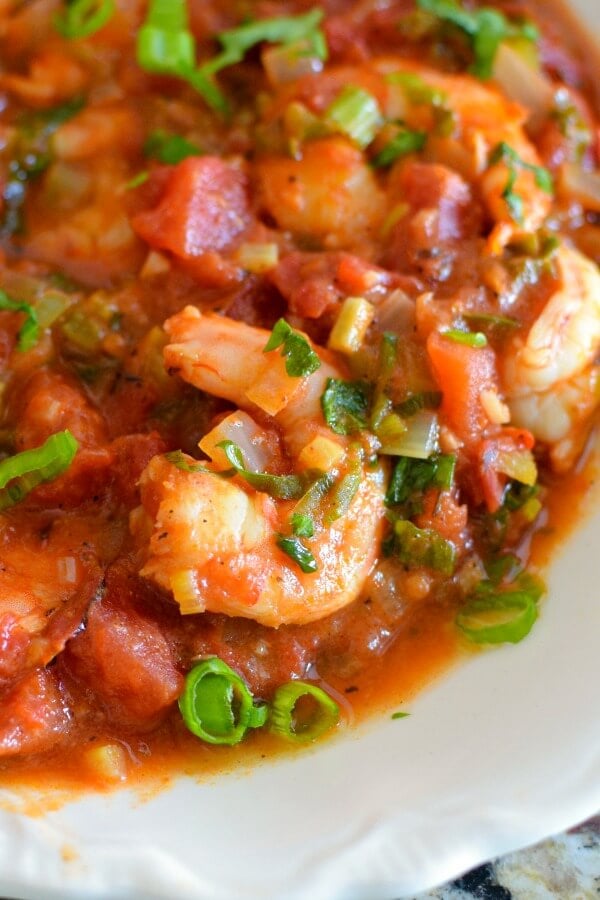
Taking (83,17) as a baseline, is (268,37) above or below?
above

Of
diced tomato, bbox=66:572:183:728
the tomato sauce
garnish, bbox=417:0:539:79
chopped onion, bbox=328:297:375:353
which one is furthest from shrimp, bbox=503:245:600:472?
diced tomato, bbox=66:572:183:728

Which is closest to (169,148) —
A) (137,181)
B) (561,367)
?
(137,181)

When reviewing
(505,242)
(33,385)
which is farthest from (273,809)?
(505,242)

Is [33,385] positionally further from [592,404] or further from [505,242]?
[592,404]

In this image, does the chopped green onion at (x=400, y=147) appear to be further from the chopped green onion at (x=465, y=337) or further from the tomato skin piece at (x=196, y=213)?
the chopped green onion at (x=465, y=337)

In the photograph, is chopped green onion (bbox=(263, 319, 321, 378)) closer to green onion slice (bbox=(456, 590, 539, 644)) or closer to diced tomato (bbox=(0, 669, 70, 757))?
green onion slice (bbox=(456, 590, 539, 644))

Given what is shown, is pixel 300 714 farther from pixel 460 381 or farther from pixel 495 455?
pixel 460 381
